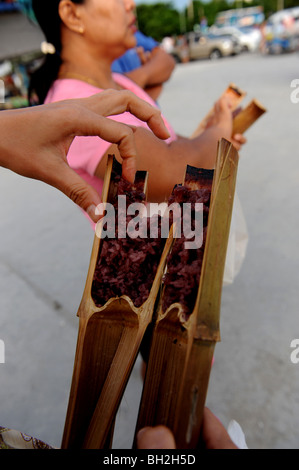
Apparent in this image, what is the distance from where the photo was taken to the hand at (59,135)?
514 millimetres

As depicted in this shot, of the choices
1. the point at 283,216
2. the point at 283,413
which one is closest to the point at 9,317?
the point at 283,413

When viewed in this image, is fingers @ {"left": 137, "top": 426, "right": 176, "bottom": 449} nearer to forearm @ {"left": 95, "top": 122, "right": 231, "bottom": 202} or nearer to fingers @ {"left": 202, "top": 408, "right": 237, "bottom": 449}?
fingers @ {"left": 202, "top": 408, "right": 237, "bottom": 449}

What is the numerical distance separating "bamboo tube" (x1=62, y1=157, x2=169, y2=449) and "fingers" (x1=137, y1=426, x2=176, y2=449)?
66 mm

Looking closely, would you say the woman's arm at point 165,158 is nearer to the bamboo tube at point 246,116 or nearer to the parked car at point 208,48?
the bamboo tube at point 246,116

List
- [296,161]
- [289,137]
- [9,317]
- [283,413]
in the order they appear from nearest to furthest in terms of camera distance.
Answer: [283,413]
[9,317]
[296,161]
[289,137]

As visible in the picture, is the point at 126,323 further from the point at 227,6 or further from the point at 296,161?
the point at 227,6

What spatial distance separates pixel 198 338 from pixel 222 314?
132cm

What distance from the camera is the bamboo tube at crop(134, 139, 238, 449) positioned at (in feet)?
1.59

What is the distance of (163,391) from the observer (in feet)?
1.73

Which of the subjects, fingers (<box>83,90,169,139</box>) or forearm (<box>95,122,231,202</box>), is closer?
fingers (<box>83,90,169,139</box>)

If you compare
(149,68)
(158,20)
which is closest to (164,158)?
(149,68)

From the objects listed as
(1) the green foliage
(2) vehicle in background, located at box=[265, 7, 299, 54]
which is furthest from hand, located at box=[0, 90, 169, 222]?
(1) the green foliage

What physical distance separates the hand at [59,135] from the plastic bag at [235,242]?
491 millimetres
